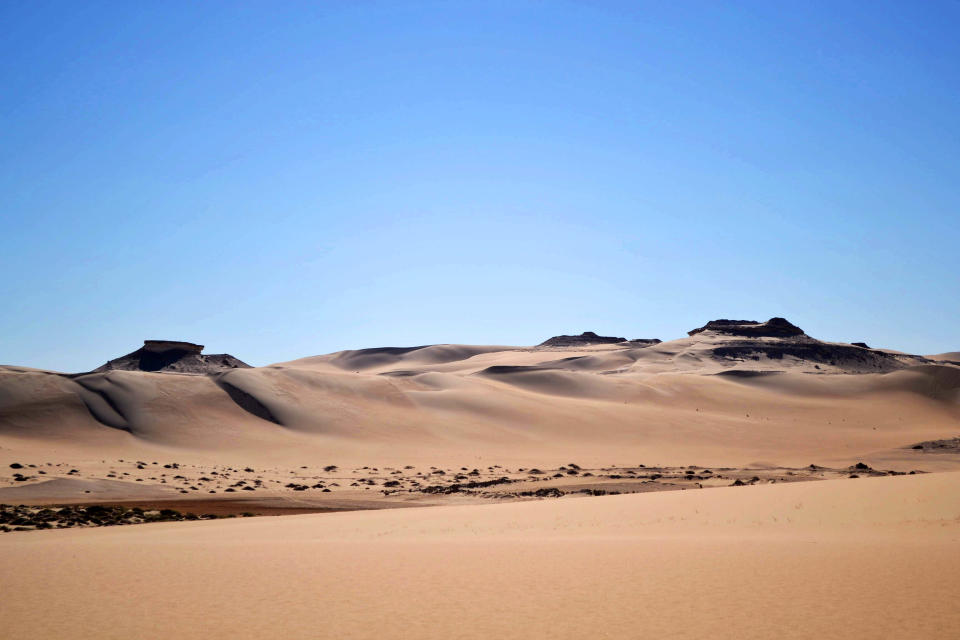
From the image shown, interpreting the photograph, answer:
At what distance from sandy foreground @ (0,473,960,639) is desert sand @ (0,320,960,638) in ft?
0.18

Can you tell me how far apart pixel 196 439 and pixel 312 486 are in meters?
11.7

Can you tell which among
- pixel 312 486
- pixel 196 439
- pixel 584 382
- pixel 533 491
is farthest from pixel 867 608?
pixel 584 382

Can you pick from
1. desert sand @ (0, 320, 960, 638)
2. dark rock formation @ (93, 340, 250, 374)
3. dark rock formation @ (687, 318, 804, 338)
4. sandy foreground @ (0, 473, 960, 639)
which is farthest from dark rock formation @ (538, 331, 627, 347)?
sandy foreground @ (0, 473, 960, 639)

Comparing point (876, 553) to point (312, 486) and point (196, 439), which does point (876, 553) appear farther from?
point (196, 439)

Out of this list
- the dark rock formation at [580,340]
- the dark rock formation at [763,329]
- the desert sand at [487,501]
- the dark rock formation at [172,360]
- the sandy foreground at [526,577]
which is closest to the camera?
the sandy foreground at [526,577]

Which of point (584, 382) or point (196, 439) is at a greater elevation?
point (584, 382)

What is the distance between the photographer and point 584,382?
199 ft

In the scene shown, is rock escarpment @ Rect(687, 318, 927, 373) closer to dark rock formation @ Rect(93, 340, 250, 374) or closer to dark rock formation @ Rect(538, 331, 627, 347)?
dark rock formation @ Rect(538, 331, 627, 347)

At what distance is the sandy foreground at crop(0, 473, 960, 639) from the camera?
743cm

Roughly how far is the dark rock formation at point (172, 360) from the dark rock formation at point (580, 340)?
66.8 meters

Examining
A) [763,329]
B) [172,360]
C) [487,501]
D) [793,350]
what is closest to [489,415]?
[487,501]

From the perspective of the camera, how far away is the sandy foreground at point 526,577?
24.4 feet

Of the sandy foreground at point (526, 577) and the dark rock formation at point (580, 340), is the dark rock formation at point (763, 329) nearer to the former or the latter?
the dark rock formation at point (580, 340)

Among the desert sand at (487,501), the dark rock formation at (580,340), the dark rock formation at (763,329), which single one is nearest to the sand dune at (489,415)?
the desert sand at (487,501)
